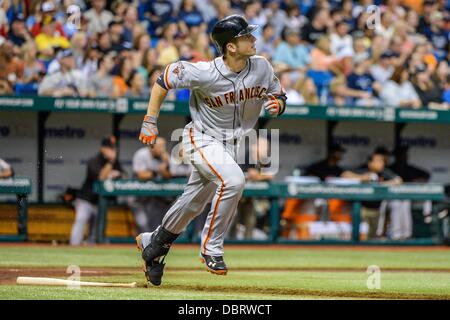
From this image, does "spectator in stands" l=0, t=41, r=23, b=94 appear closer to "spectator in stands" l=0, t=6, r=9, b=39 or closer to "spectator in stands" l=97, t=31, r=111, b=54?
"spectator in stands" l=0, t=6, r=9, b=39

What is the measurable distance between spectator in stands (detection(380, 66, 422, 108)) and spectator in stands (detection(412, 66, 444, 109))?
0.12 metres

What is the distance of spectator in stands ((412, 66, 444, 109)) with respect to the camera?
1720 centimetres

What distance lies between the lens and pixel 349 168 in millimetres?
17500

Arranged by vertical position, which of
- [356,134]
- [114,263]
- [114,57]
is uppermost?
[114,57]

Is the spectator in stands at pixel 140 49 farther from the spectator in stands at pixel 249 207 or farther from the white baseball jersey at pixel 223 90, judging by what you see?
the white baseball jersey at pixel 223 90

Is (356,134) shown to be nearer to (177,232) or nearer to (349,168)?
(349,168)

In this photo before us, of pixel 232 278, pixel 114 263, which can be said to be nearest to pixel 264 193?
pixel 114 263

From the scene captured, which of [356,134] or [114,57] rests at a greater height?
[114,57]

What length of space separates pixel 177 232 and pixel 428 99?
1028cm

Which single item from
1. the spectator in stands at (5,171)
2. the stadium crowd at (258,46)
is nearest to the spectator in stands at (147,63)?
the stadium crowd at (258,46)

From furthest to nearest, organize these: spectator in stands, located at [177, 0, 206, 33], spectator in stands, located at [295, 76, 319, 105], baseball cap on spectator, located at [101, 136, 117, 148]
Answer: spectator in stands, located at [177, 0, 206, 33], spectator in stands, located at [295, 76, 319, 105], baseball cap on spectator, located at [101, 136, 117, 148]

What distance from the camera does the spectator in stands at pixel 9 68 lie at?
46.3 feet

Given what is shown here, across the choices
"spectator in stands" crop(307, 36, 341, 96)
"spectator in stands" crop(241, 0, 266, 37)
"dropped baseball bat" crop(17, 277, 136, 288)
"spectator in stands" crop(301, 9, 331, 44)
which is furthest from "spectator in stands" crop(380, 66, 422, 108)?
"dropped baseball bat" crop(17, 277, 136, 288)

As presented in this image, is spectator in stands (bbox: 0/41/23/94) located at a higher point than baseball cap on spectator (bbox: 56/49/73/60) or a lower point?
lower
